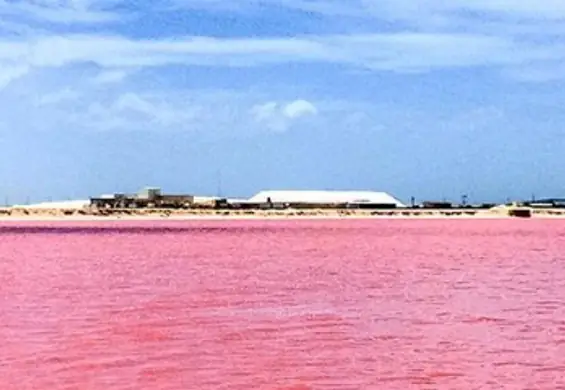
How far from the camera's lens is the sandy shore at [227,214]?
163 m

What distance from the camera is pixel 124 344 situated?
21.1 metres

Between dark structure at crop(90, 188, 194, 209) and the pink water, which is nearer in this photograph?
the pink water

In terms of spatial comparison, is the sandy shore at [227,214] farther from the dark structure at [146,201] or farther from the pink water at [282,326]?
the pink water at [282,326]

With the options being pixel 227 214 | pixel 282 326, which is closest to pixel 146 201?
pixel 227 214

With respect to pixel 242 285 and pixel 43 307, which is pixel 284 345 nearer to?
pixel 43 307

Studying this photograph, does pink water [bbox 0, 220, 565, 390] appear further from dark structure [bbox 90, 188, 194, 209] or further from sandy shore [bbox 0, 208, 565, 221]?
dark structure [bbox 90, 188, 194, 209]

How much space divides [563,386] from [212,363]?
18.0 feet

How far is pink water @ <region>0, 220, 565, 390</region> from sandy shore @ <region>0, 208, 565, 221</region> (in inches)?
4602

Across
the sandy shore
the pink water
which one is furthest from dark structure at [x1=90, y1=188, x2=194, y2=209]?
the pink water

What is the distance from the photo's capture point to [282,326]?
23875 mm

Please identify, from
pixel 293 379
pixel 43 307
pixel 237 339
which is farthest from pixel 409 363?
pixel 43 307

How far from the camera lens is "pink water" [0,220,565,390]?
58.4 feet

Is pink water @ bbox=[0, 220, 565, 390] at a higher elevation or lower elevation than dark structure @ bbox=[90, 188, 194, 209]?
lower

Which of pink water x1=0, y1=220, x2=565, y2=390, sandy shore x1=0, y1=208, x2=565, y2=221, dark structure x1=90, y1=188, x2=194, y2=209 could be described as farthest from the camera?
dark structure x1=90, y1=188, x2=194, y2=209
